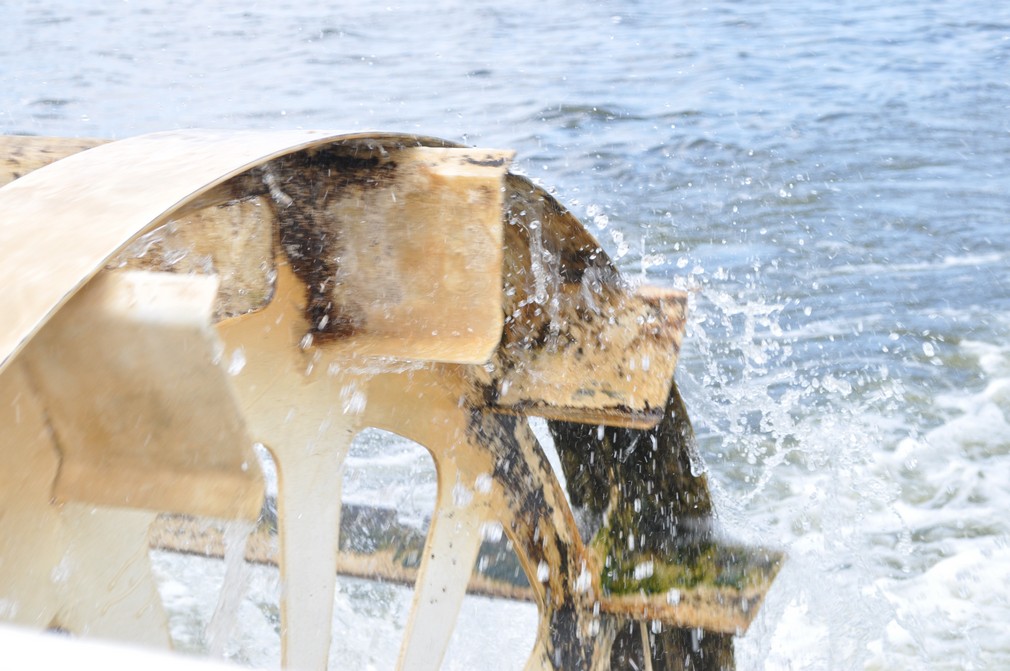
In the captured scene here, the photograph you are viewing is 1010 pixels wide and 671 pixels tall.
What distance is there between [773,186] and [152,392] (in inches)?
302

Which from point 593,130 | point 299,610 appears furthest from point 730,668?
point 593,130

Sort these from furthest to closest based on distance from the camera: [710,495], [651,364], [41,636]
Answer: [710,495] < [651,364] < [41,636]

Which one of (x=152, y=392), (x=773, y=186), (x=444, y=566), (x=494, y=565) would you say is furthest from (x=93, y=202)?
(x=773, y=186)

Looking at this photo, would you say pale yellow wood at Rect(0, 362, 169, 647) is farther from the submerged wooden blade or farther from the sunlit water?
the sunlit water

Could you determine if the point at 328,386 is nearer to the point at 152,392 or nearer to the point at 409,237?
the point at 409,237

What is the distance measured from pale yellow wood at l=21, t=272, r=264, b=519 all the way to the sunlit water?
7.78ft

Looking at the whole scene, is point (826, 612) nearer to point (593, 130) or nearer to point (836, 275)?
point (836, 275)

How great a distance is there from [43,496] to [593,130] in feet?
28.5

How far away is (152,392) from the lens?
149cm

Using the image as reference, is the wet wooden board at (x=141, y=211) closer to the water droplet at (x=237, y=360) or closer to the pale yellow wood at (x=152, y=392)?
the pale yellow wood at (x=152, y=392)

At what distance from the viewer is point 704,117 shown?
10344mm

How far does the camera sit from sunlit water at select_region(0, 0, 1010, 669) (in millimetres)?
4484

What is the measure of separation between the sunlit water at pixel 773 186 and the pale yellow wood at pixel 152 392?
237 cm

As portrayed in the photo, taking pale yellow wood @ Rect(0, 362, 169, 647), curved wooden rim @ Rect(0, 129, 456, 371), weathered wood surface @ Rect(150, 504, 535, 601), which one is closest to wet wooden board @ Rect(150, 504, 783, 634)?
weathered wood surface @ Rect(150, 504, 535, 601)
